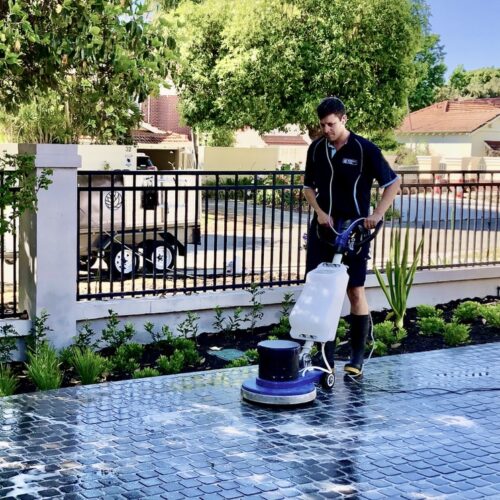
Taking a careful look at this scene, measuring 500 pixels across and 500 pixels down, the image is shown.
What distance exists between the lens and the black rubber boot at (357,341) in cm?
735

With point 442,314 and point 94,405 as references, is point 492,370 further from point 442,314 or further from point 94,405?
point 94,405

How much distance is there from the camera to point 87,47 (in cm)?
607

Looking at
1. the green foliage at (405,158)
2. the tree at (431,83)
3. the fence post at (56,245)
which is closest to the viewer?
the fence post at (56,245)

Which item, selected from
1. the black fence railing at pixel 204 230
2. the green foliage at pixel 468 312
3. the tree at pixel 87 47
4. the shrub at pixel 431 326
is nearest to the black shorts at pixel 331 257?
the black fence railing at pixel 204 230

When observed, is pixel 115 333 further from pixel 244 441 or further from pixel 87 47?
pixel 87 47

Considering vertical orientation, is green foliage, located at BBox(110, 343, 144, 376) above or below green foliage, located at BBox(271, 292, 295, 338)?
below

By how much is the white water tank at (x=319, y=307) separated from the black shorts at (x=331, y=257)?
21.6 inches

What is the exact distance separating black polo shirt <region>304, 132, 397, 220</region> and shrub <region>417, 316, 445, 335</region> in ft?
8.76

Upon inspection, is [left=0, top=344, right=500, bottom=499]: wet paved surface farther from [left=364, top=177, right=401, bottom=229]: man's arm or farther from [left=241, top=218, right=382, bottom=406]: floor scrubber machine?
[left=364, top=177, right=401, bottom=229]: man's arm

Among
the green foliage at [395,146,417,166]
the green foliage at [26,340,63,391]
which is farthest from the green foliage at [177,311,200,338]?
the green foliage at [395,146,417,166]

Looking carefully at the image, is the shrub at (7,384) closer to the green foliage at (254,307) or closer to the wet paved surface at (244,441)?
the wet paved surface at (244,441)

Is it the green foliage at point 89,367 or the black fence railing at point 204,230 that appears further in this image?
the black fence railing at point 204,230

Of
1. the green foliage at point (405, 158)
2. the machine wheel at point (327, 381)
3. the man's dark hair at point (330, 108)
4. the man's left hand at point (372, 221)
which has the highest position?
the green foliage at point (405, 158)

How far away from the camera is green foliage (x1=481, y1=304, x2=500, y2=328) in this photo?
976 cm
